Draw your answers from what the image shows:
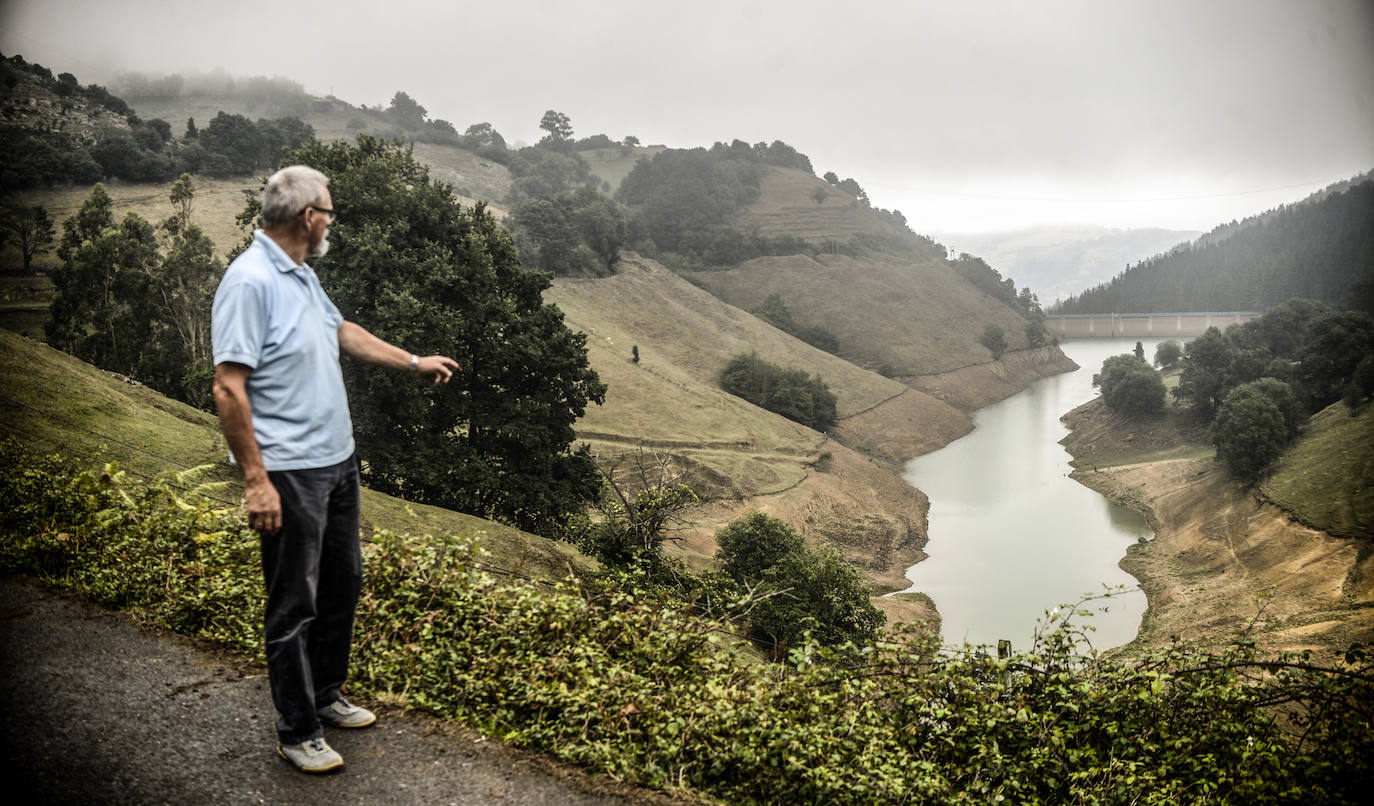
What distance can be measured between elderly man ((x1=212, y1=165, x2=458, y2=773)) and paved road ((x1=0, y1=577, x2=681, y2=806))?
0.23m

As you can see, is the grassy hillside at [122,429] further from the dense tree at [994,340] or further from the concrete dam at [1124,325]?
the concrete dam at [1124,325]

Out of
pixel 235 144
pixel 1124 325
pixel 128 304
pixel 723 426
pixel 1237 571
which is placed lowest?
pixel 1237 571

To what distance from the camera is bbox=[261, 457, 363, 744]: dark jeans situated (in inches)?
160

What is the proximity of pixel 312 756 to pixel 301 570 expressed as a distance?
916mm

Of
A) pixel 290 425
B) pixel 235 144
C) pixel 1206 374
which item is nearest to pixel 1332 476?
pixel 1206 374

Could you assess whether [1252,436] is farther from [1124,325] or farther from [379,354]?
[1124,325]

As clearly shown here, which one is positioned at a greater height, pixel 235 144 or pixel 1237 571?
pixel 235 144

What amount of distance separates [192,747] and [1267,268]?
589 feet

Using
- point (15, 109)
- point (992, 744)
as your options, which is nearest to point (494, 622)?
point (992, 744)

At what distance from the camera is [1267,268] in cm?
14650

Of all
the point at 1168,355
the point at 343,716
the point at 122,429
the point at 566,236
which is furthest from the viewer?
the point at 1168,355

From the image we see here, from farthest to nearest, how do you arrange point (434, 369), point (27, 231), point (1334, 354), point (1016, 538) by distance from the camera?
1. point (1334, 354)
2. point (1016, 538)
3. point (27, 231)
4. point (434, 369)

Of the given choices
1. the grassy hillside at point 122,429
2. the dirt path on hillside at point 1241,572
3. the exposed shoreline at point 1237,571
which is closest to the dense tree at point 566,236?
the exposed shoreline at point 1237,571

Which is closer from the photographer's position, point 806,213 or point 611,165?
point 806,213
